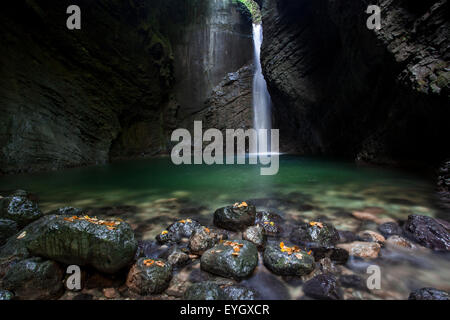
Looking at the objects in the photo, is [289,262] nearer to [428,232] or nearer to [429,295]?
[429,295]

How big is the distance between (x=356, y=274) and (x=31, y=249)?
11.0 feet

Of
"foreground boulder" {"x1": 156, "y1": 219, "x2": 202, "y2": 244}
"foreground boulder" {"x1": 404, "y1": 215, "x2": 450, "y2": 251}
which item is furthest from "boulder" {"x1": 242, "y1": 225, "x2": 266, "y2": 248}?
"foreground boulder" {"x1": 404, "y1": 215, "x2": 450, "y2": 251}

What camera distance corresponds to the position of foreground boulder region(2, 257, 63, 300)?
1954mm

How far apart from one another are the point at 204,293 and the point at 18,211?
336cm

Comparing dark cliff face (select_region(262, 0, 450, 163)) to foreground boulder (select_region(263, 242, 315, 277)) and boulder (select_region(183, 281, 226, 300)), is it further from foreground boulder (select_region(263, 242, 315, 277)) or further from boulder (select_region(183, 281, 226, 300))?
boulder (select_region(183, 281, 226, 300))

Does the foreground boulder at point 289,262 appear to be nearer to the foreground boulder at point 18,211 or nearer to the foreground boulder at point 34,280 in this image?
the foreground boulder at point 34,280

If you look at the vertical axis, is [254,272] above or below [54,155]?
below

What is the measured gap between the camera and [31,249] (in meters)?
2.19
